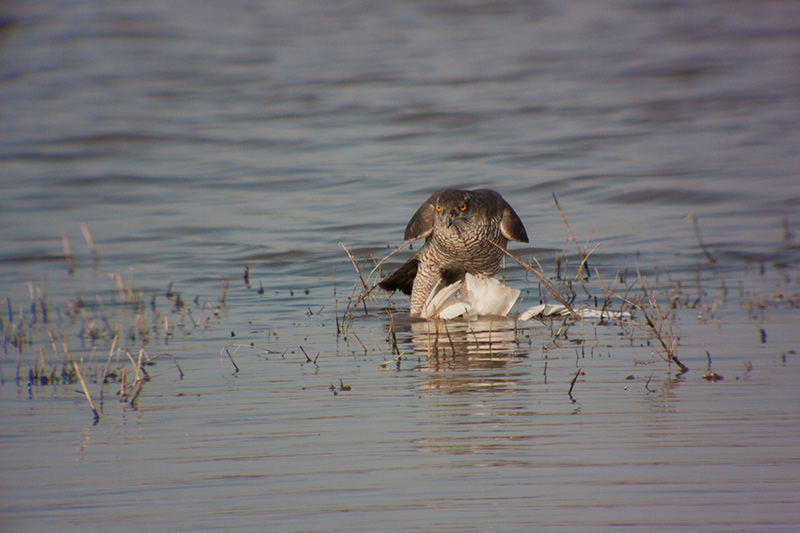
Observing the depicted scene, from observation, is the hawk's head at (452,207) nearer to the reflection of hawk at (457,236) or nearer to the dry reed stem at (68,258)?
the reflection of hawk at (457,236)

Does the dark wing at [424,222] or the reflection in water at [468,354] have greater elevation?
the dark wing at [424,222]

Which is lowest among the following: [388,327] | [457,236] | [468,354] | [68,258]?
[468,354]

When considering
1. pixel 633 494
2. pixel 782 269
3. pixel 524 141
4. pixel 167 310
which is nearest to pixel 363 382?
pixel 633 494

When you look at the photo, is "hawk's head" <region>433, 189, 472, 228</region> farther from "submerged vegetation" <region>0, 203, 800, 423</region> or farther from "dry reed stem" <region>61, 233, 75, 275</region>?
"dry reed stem" <region>61, 233, 75, 275</region>

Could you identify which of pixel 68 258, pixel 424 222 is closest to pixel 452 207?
pixel 424 222

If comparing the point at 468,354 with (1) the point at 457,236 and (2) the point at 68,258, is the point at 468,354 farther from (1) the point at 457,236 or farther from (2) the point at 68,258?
(2) the point at 68,258

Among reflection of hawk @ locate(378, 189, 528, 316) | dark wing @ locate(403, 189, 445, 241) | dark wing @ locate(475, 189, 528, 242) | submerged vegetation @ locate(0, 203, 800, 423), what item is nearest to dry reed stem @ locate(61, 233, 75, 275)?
submerged vegetation @ locate(0, 203, 800, 423)

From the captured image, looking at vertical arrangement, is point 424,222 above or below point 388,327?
above

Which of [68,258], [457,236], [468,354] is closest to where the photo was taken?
[468,354]

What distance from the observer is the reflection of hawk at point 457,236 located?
7.22m

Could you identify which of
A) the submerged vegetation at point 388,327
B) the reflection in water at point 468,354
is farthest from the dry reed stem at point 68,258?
the reflection in water at point 468,354

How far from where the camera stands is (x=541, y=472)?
3.24m

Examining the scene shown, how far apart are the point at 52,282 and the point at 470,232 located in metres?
4.71

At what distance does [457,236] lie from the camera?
7.27 m
